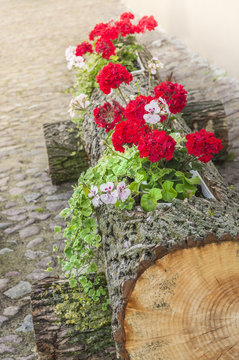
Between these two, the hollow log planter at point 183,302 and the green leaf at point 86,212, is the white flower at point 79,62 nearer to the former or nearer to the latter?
the green leaf at point 86,212

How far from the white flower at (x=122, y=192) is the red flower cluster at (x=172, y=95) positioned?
550 millimetres

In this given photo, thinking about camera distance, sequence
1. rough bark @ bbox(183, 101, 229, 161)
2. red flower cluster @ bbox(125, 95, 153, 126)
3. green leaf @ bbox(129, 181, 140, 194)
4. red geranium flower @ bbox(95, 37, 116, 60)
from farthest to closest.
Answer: rough bark @ bbox(183, 101, 229, 161)
red geranium flower @ bbox(95, 37, 116, 60)
red flower cluster @ bbox(125, 95, 153, 126)
green leaf @ bbox(129, 181, 140, 194)

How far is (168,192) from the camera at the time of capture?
2.39 metres

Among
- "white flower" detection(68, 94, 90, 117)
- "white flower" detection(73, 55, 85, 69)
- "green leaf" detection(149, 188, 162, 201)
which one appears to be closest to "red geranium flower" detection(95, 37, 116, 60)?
"white flower" detection(73, 55, 85, 69)

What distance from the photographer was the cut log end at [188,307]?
1.96 metres

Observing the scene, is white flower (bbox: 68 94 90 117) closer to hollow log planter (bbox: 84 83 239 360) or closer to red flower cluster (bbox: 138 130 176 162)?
red flower cluster (bbox: 138 130 176 162)

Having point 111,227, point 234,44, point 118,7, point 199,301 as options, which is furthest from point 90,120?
point 118,7

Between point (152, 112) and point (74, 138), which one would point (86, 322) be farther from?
point (74, 138)

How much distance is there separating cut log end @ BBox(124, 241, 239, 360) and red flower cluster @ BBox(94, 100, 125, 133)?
1.19 m

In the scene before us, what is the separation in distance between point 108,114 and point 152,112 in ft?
1.61

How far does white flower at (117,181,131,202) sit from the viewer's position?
239cm

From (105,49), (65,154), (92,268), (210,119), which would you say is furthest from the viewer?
(210,119)

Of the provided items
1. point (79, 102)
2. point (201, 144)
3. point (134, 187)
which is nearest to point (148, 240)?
point (134, 187)

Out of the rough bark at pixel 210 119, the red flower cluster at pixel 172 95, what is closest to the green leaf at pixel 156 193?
the red flower cluster at pixel 172 95
